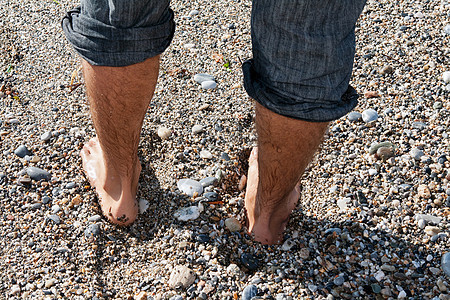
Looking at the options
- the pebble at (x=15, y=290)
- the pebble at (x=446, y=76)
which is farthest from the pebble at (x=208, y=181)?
the pebble at (x=446, y=76)

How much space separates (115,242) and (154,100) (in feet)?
2.99

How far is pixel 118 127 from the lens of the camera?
1.77m

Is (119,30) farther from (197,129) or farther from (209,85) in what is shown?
(209,85)

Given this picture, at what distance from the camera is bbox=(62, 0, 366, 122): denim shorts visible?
53.3 inches

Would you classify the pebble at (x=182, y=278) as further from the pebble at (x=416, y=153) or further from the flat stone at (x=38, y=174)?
the pebble at (x=416, y=153)

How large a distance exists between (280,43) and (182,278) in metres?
0.97

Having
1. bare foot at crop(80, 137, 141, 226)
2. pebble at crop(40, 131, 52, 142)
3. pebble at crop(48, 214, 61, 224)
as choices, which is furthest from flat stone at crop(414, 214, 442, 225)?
pebble at crop(40, 131, 52, 142)

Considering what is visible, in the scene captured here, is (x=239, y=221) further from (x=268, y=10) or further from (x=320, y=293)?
(x=268, y=10)

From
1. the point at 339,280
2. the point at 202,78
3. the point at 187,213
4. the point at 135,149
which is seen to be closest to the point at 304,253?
the point at 339,280

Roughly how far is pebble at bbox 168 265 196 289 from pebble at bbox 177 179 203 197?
0.41m

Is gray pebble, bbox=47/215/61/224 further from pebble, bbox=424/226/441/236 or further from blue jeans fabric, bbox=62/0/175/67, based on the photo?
pebble, bbox=424/226/441/236

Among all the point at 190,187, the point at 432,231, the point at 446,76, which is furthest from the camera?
the point at 446,76

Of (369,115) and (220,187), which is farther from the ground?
(369,115)

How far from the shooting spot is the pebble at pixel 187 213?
204cm
